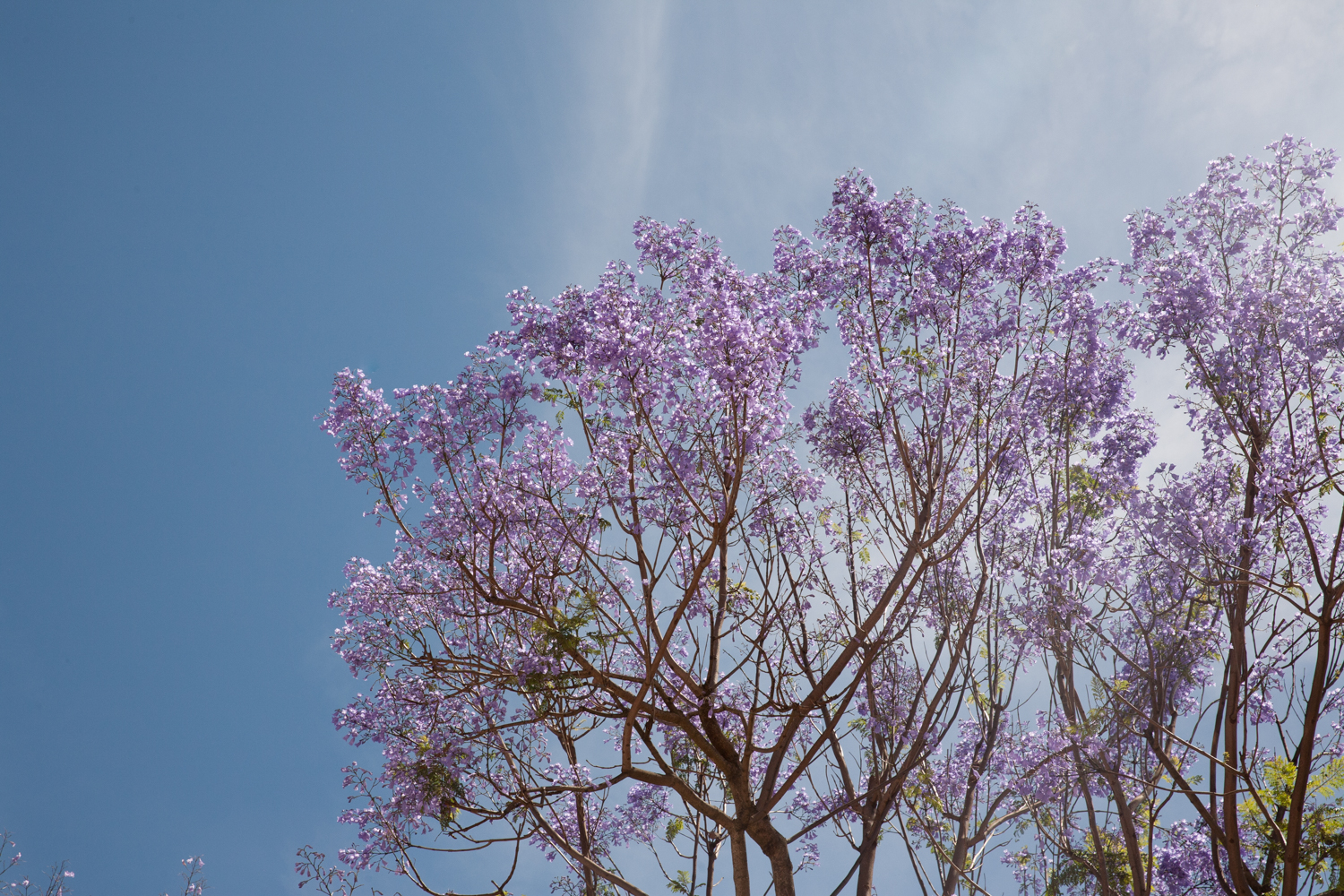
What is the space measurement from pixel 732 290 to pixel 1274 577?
14.4 ft

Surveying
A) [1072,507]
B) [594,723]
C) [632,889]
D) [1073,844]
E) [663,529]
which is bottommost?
[632,889]

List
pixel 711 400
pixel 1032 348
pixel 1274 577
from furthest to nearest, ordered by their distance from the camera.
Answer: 1. pixel 1032 348
2. pixel 1274 577
3. pixel 711 400

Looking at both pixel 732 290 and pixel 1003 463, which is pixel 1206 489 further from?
pixel 732 290

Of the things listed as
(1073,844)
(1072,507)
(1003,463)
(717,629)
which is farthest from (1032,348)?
(1073,844)

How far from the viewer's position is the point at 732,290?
646 centimetres

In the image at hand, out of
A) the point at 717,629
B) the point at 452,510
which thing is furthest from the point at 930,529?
the point at 452,510

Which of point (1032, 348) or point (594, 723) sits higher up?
point (1032, 348)

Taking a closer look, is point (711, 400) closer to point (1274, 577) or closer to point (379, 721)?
point (379, 721)

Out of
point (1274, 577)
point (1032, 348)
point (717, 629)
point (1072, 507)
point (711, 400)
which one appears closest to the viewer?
point (711, 400)

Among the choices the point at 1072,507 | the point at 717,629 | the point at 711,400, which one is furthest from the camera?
the point at 1072,507

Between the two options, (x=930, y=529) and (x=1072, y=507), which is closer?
(x=930, y=529)

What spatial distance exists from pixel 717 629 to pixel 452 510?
2199 millimetres

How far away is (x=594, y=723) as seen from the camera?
765 cm

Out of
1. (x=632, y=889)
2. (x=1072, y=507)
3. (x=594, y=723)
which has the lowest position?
(x=632, y=889)
